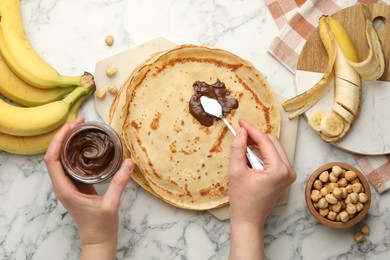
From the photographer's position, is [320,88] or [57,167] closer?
[57,167]

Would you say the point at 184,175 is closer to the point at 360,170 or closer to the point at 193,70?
the point at 193,70

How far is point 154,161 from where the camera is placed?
5.36 feet

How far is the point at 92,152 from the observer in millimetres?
1479

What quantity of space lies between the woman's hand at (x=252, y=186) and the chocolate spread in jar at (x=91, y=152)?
347 millimetres

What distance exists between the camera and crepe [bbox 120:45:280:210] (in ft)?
5.34

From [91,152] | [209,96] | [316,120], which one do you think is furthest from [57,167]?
[316,120]

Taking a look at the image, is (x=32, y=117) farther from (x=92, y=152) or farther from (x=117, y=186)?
(x=117, y=186)

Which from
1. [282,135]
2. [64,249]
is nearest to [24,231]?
[64,249]

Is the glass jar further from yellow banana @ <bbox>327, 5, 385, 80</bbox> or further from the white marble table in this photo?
yellow banana @ <bbox>327, 5, 385, 80</bbox>

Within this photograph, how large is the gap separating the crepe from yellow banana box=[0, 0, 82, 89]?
210 mm

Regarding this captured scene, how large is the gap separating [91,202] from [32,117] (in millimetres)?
330

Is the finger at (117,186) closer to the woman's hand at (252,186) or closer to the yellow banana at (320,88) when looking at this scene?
the woman's hand at (252,186)

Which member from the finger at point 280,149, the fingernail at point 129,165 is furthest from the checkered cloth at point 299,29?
the fingernail at point 129,165

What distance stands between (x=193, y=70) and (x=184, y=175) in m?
0.32
